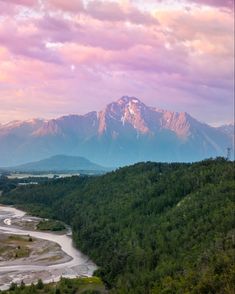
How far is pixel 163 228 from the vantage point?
114625mm

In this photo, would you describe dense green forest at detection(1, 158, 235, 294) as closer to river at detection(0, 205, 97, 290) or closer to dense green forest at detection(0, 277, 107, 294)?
river at detection(0, 205, 97, 290)

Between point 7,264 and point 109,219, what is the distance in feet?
118

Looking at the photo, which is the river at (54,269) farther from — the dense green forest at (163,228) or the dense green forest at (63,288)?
the dense green forest at (63,288)

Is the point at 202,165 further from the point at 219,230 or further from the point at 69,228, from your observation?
the point at 219,230

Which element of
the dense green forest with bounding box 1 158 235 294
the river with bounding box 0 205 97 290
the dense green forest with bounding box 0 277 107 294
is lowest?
the river with bounding box 0 205 97 290

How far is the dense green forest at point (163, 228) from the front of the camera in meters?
80.2

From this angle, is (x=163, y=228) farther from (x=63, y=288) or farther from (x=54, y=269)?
(x=63, y=288)

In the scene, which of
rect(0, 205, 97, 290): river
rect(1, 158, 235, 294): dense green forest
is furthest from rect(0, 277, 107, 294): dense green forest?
rect(0, 205, 97, 290): river

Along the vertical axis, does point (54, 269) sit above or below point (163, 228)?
below

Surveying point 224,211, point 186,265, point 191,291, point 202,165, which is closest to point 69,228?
point 202,165

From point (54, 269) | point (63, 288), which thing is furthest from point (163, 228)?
point (63, 288)

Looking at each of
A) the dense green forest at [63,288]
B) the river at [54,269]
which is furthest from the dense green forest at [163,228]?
the dense green forest at [63,288]

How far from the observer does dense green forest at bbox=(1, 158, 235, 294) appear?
80.2 metres

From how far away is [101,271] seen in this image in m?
102
